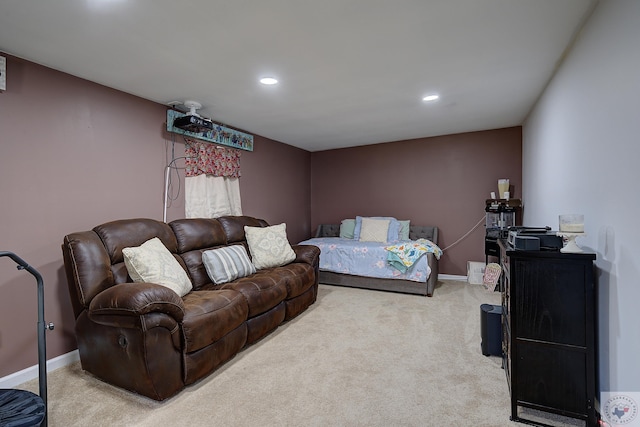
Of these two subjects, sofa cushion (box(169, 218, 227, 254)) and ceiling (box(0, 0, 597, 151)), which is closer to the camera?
ceiling (box(0, 0, 597, 151))

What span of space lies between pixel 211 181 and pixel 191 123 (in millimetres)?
827

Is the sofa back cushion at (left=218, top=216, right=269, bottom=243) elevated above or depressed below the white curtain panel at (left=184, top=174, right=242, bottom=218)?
below

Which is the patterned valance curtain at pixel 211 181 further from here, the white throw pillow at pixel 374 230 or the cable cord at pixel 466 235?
the cable cord at pixel 466 235

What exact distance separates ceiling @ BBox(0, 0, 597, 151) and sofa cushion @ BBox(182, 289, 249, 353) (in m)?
1.73

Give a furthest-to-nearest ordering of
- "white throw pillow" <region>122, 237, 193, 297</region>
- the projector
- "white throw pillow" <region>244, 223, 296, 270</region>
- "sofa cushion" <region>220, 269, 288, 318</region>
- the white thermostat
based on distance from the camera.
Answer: "white throw pillow" <region>244, 223, 296, 270</region> → the projector → "sofa cushion" <region>220, 269, 288, 318</region> → "white throw pillow" <region>122, 237, 193, 297</region> → the white thermostat

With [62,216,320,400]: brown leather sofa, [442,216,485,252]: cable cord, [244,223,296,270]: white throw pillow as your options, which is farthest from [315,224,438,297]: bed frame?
[62,216,320,400]: brown leather sofa

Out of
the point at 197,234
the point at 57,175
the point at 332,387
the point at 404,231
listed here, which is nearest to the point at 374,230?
the point at 404,231

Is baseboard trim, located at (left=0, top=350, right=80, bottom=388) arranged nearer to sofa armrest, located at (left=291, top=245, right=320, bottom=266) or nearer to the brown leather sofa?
the brown leather sofa

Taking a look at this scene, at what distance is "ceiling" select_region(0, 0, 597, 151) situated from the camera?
167cm

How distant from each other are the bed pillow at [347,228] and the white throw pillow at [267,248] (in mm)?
1821

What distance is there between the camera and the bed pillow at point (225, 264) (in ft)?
9.31

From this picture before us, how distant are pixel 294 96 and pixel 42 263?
2.46m

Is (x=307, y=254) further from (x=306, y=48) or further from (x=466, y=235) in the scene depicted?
(x=466, y=235)

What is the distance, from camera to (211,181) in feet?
12.3
